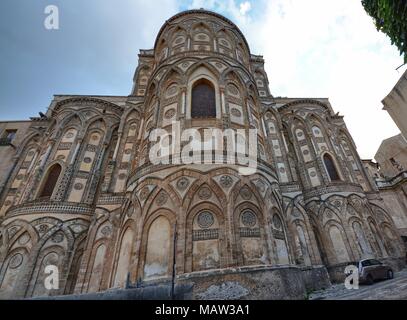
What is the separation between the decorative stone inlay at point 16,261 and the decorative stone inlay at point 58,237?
1596 millimetres

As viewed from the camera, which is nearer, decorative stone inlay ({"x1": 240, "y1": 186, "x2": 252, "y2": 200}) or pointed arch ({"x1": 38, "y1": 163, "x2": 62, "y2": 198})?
decorative stone inlay ({"x1": 240, "y1": 186, "x2": 252, "y2": 200})

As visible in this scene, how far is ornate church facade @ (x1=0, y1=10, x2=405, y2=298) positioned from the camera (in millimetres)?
8820

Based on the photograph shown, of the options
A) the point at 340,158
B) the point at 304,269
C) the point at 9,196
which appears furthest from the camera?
the point at 340,158

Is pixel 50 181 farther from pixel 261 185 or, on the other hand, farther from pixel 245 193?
pixel 261 185

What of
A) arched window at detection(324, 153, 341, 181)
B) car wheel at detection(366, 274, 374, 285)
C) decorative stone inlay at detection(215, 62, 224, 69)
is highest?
decorative stone inlay at detection(215, 62, 224, 69)

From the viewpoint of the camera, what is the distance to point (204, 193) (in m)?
9.64

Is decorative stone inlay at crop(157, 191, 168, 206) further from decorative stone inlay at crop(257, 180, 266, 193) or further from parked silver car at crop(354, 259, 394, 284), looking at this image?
parked silver car at crop(354, 259, 394, 284)

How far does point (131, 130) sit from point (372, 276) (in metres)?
16.1

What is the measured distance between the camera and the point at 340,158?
17656 mm

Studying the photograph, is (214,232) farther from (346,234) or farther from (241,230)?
(346,234)

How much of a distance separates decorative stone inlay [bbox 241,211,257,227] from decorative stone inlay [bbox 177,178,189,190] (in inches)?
106

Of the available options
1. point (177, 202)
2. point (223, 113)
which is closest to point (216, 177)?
point (177, 202)

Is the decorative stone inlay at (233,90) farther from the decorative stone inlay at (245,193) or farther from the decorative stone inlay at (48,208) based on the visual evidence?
the decorative stone inlay at (48,208)

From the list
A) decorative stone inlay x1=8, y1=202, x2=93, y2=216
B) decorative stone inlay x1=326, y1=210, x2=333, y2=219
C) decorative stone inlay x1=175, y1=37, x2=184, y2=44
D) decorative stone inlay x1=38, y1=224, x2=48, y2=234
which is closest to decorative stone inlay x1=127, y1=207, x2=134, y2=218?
decorative stone inlay x1=8, y1=202, x2=93, y2=216
